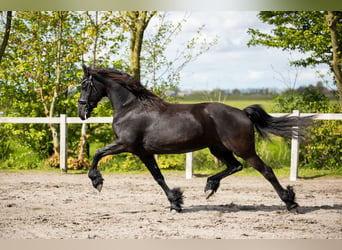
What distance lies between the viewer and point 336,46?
6.07 m

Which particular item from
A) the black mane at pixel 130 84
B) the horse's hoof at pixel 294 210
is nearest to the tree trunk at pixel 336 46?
the horse's hoof at pixel 294 210

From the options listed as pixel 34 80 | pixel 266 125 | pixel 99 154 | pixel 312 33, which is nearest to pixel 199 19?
pixel 312 33

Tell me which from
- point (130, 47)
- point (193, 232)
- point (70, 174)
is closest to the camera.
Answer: point (193, 232)

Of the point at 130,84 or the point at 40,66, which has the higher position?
the point at 40,66

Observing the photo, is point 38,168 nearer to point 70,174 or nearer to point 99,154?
point 70,174

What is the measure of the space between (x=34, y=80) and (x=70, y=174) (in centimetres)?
163

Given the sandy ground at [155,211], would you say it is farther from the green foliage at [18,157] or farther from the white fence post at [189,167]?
the green foliage at [18,157]

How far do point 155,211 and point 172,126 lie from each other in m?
0.84

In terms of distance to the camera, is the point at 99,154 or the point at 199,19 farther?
the point at 199,19

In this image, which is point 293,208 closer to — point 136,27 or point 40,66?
point 136,27

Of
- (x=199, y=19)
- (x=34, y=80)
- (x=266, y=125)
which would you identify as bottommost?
(x=266, y=125)

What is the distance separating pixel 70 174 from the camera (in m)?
6.23

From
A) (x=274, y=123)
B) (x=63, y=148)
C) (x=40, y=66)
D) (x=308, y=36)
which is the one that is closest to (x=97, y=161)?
(x=274, y=123)

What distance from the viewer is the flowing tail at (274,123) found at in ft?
12.9
